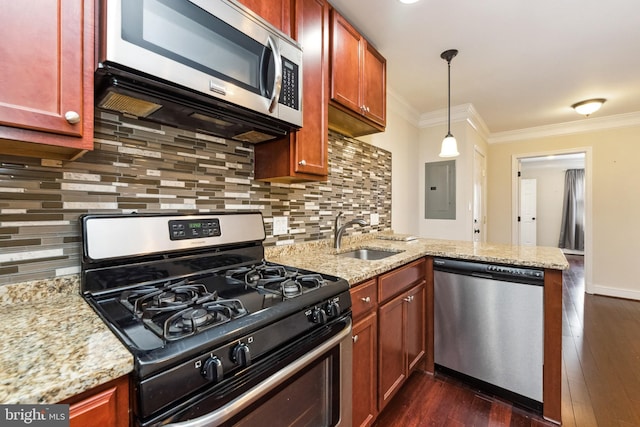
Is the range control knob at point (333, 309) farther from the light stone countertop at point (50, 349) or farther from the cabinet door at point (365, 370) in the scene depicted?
the light stone countertop at point (50, 349)

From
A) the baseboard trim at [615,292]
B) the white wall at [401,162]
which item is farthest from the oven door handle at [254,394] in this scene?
the baseboard trim at [615,292]

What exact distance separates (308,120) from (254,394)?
1.25 metres

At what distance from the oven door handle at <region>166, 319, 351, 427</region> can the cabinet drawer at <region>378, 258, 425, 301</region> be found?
550 mm

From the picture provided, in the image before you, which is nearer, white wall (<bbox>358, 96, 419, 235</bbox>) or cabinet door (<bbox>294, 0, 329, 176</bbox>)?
cabinet door (<bbox>294, 0, 329, 176</bbox>)

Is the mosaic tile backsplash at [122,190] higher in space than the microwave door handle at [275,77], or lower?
lower

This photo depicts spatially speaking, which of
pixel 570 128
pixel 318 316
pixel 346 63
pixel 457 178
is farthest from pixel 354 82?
pixel 570 128

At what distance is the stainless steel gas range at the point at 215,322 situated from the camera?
25.3 inches

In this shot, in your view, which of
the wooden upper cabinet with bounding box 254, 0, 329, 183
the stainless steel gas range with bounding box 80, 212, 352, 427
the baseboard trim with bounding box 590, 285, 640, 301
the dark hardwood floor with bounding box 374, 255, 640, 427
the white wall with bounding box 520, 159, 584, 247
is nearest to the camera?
the stainless steel gas range with bounding box 80, 212, 352, 427

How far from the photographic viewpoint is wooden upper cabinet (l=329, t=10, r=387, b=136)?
171 centimetres

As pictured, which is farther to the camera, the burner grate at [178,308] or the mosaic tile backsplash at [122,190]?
the mosaic tile backsplash at [122,190]

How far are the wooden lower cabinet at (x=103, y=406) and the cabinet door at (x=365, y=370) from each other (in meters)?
0.91

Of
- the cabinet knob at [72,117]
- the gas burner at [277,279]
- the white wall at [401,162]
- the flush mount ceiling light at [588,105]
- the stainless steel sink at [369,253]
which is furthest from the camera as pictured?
the flush mount ceiling light at [588,105]

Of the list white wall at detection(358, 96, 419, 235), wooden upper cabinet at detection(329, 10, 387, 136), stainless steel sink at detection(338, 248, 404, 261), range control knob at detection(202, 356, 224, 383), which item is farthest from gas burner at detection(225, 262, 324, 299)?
white wall at detection(358, 96, 419, 235)

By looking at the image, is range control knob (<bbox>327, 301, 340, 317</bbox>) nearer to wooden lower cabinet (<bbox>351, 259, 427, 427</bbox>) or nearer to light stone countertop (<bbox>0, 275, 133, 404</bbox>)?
wooden lower cabinet (<bbox>351, 259, 427, 427</bbox>)
